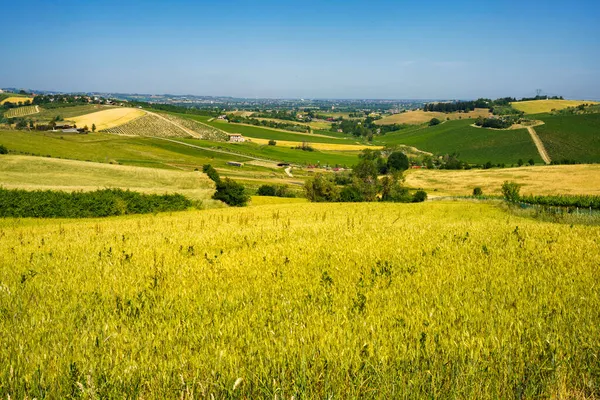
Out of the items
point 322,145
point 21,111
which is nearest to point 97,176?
point 322,145

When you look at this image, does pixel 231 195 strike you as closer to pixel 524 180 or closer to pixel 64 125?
pixel 524 180

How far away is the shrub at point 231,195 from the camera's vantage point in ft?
167

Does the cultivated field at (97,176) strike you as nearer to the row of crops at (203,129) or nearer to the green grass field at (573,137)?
the row of crops at (203,129)

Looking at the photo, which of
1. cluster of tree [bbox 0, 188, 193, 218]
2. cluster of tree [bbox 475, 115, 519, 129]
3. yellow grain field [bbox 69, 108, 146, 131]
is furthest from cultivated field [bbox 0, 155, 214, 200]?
cluster of tree [bbox 475, 115, 519, 129]

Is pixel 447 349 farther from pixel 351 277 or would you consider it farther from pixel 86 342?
pixel 86 342

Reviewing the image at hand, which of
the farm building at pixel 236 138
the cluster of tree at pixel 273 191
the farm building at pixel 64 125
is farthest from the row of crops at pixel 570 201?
the farm building at pixel 64 125

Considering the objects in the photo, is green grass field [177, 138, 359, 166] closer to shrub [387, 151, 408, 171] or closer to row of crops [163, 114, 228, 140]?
row of crops [163, 114, 228, 140]

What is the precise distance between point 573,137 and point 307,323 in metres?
166

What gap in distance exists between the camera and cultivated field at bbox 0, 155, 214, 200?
57281 mm

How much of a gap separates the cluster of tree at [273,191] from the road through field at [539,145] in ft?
304

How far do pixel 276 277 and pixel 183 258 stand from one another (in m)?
2.75

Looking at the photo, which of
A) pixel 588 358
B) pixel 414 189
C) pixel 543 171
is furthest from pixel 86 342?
pixel 543 171

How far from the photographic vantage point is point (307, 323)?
4.66m

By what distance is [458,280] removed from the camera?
6406 millimetres
